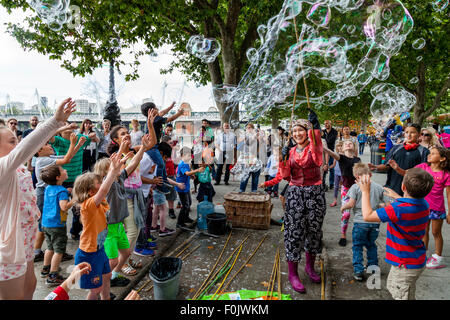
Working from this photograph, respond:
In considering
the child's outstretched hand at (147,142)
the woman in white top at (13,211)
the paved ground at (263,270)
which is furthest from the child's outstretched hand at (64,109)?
the paved ground at (263,270)

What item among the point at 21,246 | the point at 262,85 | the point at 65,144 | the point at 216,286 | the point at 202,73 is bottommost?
the point at 216,286

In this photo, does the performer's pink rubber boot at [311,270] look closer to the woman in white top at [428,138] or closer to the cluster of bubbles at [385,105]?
the woman in white top at [428,138]

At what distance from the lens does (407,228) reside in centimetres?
220

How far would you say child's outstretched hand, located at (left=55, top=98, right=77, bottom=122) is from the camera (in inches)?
70.0

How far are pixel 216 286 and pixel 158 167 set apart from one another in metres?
1.94

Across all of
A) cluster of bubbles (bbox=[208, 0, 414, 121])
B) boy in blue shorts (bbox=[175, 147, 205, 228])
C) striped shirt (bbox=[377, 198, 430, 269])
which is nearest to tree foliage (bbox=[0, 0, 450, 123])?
cluster of bubbles (bbox=[208, 0, 414, 121])

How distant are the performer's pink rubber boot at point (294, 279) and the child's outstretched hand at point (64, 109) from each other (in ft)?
9.01

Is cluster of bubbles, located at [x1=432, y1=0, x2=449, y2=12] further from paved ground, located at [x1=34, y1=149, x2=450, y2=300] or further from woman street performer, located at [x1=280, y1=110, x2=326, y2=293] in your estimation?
woman street performer, located at [x1=280, y1=110, x2=326, y2=293]

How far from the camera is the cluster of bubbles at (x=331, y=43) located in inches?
162

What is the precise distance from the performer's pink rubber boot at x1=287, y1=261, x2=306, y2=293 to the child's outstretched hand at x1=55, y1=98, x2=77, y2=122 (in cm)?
275

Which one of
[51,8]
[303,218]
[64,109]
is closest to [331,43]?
[303,218]

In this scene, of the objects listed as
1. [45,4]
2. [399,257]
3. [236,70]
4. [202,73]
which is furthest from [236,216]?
[202,73]

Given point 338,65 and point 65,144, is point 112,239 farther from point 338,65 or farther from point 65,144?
point 338,65

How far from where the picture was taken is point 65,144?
4.49 meters
